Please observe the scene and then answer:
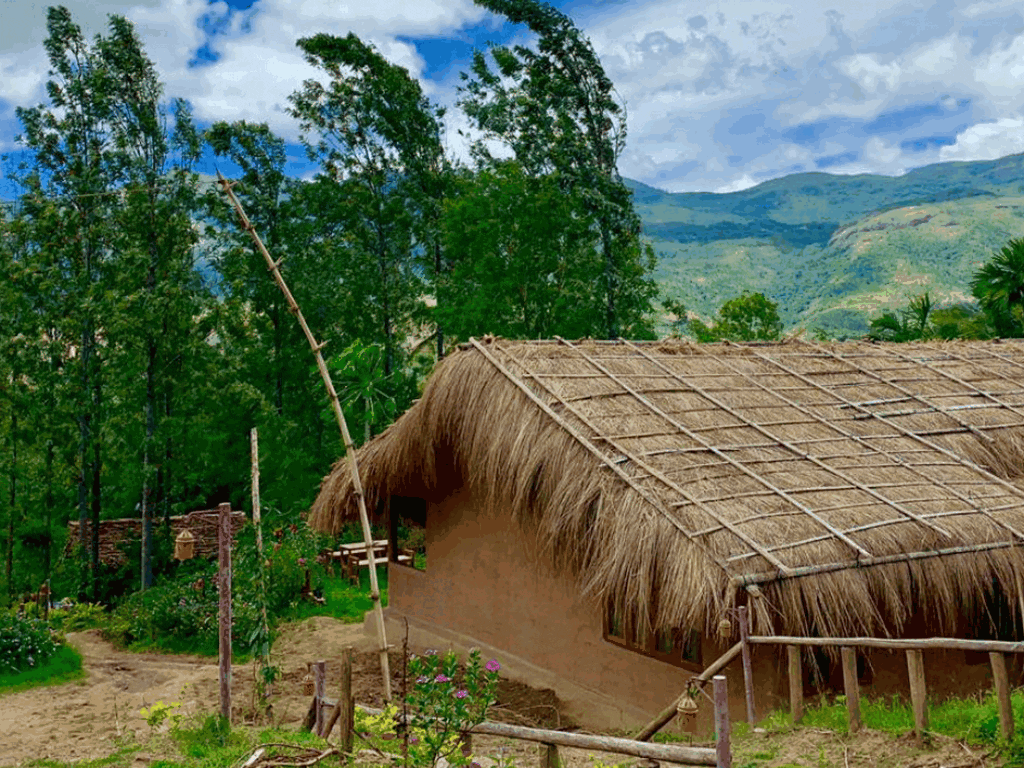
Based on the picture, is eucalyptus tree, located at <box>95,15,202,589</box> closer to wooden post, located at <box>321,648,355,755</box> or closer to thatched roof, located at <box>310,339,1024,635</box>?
thatched roof, located at <box>310,339,1024,635</box>

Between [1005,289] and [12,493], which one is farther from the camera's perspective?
[12,493]

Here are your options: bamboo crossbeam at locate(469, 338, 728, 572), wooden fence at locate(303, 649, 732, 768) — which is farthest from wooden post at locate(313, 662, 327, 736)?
bamboo crossbeam at locate(469, 338, 728, 572)

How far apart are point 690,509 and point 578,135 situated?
19.3m

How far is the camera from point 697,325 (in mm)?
27547

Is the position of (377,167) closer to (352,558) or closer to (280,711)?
(352,558)

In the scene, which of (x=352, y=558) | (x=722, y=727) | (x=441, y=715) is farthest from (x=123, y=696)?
(x=722, y=727)

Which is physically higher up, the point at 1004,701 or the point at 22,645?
the point at 1004,701

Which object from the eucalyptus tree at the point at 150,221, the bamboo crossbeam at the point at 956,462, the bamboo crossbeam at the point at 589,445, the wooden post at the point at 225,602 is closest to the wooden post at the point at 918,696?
the bamboo crossbeam at the point at 589,445

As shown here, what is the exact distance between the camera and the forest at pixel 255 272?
19734 mm

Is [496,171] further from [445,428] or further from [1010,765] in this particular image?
[1010,765]

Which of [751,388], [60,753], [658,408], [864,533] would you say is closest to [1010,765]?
[864,533]

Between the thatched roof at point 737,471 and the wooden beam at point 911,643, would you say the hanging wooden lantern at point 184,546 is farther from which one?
the wooden beam at point 911,643

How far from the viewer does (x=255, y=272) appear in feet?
76.5

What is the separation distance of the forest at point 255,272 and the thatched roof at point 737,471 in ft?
24.4
